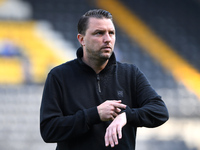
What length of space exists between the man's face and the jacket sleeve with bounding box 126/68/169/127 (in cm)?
23

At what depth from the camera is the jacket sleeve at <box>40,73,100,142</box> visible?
176 cm

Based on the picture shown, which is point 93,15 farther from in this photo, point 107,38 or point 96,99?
point 96,99

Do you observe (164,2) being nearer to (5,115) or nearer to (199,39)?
(199,39)

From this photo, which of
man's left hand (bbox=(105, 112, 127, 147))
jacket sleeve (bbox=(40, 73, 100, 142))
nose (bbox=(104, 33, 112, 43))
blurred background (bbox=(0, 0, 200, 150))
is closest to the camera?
man's left hand (bbox=(105, 112, 127, 147))

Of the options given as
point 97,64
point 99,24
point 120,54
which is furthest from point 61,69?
point 120,54

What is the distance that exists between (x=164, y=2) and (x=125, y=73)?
6515 millimetres

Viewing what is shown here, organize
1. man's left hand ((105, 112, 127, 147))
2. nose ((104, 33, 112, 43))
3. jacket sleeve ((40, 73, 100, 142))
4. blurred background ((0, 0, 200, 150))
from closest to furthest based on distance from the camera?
man's left hand ((105, 112, 127, 147))
jacket sleeve ((40, 73, 100, 142))
nose ((104, 33, 112, 43))
blurred background ((0, 0, 200, 150))

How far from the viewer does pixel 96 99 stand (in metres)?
1.90

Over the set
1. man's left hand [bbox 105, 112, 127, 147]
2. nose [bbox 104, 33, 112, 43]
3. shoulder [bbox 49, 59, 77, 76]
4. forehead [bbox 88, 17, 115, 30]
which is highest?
forehead [bbox 88, 17, 115, 30]

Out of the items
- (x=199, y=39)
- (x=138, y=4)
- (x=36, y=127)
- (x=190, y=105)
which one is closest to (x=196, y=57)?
(x=199, y=39)

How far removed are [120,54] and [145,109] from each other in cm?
579

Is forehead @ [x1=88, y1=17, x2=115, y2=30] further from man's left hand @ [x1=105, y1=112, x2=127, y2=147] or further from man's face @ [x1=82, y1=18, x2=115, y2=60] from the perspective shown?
man's left hand @ [x1=105, y1=112, x2=127, y2=147]

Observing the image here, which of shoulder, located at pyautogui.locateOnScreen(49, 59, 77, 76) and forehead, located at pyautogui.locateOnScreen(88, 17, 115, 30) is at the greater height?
forehead, located at pyautogui.locateOnScreen(88, 17, 115, 30)

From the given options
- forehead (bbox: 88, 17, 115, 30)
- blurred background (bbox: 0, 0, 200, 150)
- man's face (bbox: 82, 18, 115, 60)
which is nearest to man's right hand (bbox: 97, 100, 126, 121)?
man's face (bbox: 82, 18, 115, 60)
